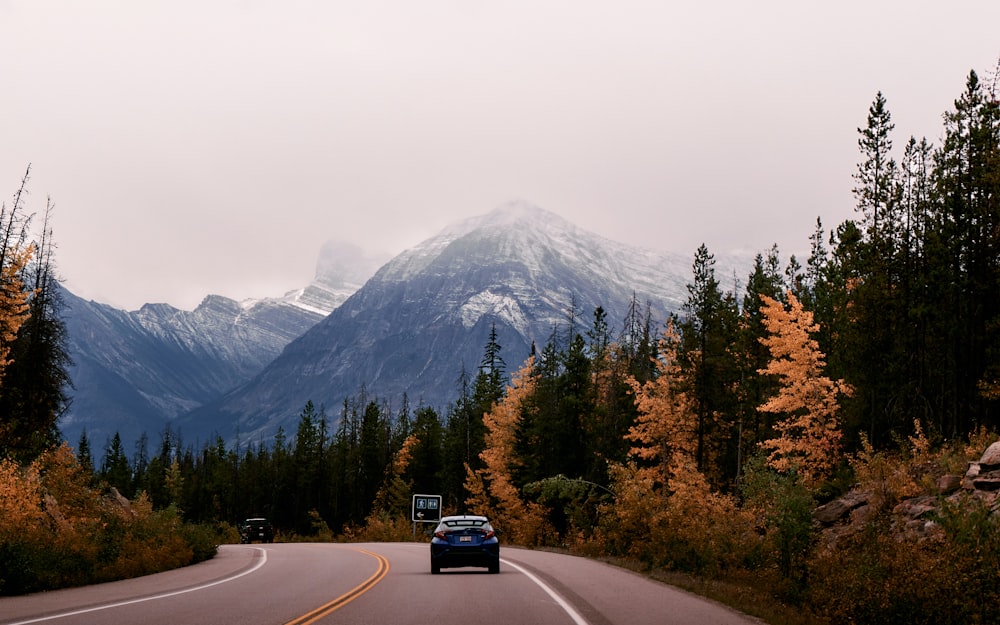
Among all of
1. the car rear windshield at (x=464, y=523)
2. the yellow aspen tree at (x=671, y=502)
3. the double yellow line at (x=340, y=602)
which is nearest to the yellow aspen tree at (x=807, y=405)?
the yellow aspen tree at (x=671, y=502)

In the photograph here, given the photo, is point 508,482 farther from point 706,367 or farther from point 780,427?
point 780,427

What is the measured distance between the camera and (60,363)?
4319cm

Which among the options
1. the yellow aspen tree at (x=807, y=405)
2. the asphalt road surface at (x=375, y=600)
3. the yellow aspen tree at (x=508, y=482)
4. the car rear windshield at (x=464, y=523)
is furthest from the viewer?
the yellow aspen tree at (x=508, y=482)

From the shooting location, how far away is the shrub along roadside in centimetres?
1778

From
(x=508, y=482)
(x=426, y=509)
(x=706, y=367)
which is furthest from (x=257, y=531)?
(x=706, y=367)

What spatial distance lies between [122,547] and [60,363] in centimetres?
2387

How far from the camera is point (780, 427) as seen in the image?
3844 centimetres

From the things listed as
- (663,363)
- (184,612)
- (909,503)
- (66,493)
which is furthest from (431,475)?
(184,612)

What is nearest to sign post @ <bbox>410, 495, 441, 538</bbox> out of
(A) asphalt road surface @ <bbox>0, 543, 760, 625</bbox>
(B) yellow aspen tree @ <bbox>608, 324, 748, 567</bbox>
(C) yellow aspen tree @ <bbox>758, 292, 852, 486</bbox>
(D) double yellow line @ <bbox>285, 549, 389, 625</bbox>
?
(B) yellow aspen tree @ <bbox>608, 324, 748, 567</bbox>

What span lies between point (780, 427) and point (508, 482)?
24927 millimetres

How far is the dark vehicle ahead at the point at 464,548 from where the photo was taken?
70.7ft

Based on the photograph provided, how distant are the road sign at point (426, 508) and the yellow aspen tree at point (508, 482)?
147 inches

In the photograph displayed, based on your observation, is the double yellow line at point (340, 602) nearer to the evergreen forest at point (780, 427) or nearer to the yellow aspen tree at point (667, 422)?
the evergreen forest at point (780, 427)

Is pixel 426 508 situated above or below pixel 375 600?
below
